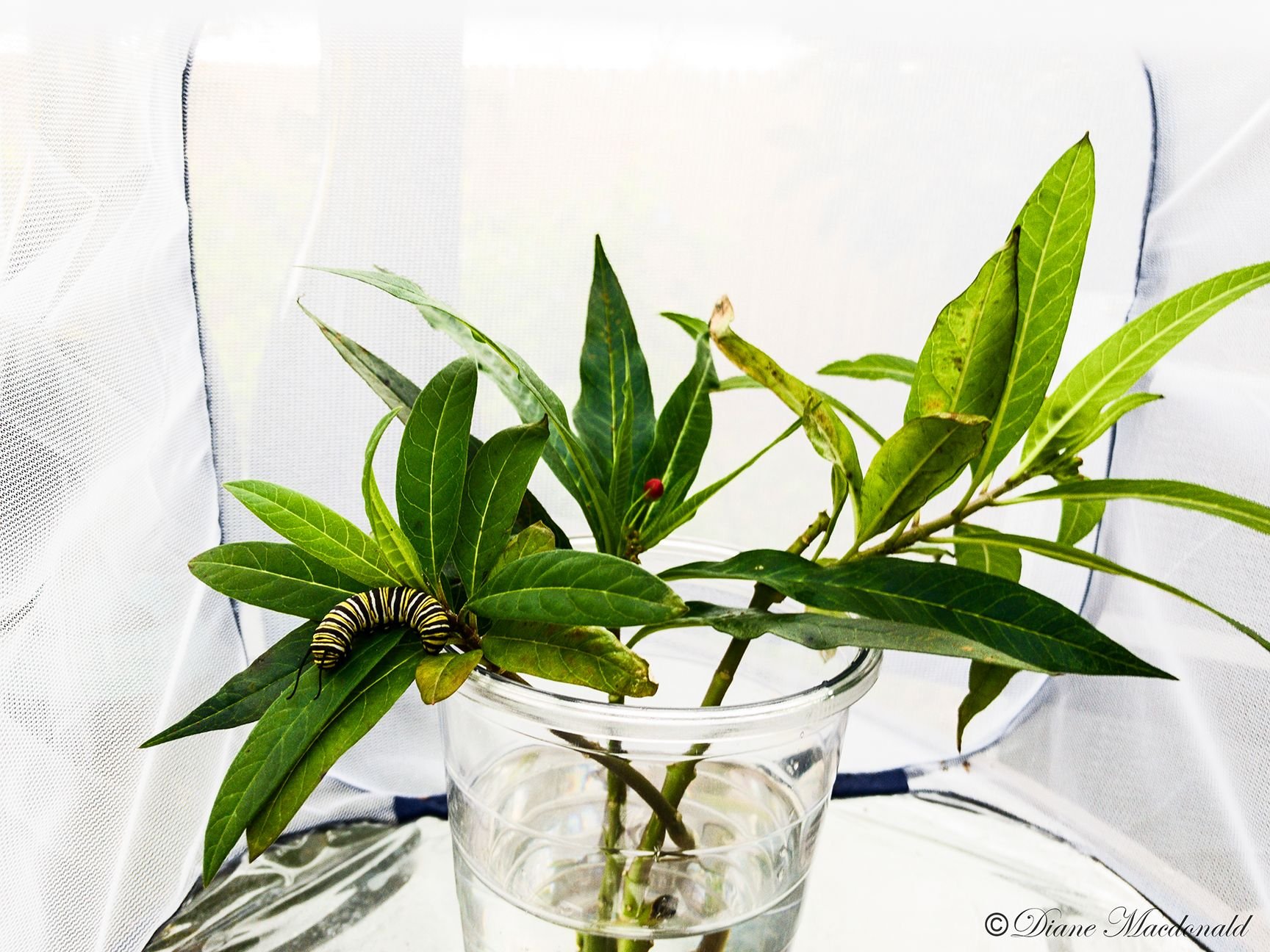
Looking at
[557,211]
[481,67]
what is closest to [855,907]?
[557,211]

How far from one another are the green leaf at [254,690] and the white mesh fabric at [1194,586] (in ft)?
2.04

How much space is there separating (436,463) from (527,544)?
6cm

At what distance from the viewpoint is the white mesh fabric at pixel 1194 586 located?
2.35ft

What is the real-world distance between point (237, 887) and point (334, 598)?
0.39 metres

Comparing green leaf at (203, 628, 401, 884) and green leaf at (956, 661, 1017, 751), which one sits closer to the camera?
green leaf at (203, 628, 401, 884)

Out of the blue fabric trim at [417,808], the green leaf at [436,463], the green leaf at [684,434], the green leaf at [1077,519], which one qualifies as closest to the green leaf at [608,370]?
the green leaf at [684,434]

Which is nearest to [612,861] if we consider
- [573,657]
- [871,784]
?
[573,657]

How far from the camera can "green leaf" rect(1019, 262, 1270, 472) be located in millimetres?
462

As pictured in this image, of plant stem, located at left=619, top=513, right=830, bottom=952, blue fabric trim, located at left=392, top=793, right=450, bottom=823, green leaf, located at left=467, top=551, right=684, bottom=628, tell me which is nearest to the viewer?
green leaf, located at left=467, top=551, right=684, bottom=628

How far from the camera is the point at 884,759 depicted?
93 centimetres

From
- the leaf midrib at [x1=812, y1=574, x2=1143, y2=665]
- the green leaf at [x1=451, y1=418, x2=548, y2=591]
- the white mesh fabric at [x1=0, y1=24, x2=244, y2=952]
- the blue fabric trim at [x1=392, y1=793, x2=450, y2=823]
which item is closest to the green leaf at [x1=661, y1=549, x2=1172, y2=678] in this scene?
the leaf midrib at [x1=812, y1=574, x2=1143, y2=665]

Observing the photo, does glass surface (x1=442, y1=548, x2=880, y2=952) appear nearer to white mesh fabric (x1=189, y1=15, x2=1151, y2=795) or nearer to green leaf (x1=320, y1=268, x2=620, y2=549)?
green leaf (x1=320, y1=268, x2=620, y2=549)

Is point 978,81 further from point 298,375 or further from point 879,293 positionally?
point 298,375

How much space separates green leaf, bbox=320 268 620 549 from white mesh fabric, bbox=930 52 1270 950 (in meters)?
0.49
